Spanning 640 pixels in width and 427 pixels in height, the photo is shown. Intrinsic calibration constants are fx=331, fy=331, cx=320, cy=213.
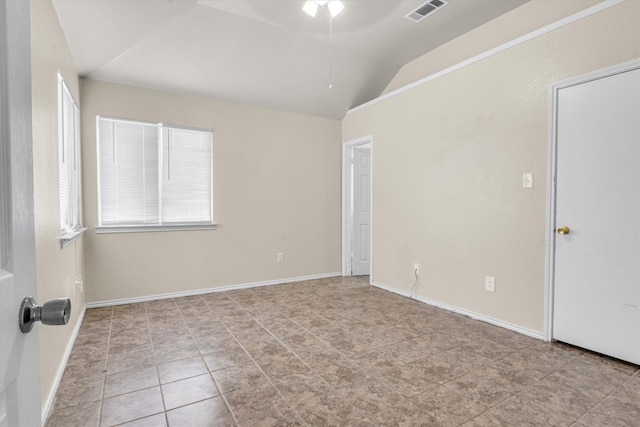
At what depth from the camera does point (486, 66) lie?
301cm

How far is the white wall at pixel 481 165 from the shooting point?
8.33 feet

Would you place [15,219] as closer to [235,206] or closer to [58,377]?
[58,377]

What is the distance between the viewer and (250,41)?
3.34 m

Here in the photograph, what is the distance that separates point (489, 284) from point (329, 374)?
1.76m

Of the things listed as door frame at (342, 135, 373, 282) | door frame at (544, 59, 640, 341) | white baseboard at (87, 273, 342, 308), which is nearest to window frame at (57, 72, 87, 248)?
white baseboard at (87, 273, 342, 308)

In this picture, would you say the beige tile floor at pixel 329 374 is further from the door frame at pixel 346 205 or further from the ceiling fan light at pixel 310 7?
the ceiling fan light at pixel 310 7

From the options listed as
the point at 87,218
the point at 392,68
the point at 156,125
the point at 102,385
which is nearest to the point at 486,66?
the point at 392,68

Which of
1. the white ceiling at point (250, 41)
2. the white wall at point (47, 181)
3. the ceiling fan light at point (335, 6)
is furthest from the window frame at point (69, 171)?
the ceiling fan light at point (335, 6)

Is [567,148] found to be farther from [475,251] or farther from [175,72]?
[175,72]

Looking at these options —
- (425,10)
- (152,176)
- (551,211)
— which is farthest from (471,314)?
(152,176)

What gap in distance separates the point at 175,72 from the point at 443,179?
119 inches

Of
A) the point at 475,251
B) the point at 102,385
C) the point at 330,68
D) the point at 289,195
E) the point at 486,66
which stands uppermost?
the point at 330,68

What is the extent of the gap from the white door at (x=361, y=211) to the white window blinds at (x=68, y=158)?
3.34 meters

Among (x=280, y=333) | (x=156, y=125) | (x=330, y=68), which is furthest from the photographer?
(x=330, y=68)
